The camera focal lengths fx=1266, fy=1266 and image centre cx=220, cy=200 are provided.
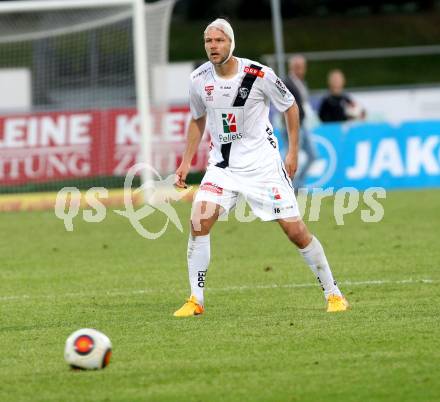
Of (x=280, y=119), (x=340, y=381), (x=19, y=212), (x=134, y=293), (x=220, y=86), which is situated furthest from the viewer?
(x=280, y=119)

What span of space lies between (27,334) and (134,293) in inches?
92.9

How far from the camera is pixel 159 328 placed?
31.1 ft

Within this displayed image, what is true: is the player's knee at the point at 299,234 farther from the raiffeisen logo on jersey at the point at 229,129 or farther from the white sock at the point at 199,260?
the raiffeisen logo on jersey at the point at 229,129

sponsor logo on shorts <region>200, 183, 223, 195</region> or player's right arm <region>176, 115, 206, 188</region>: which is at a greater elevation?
player's right arm <region>176, 115, 206, 188</region>

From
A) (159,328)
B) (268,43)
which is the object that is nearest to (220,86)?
(159,328)

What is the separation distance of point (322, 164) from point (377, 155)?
103 centimetres

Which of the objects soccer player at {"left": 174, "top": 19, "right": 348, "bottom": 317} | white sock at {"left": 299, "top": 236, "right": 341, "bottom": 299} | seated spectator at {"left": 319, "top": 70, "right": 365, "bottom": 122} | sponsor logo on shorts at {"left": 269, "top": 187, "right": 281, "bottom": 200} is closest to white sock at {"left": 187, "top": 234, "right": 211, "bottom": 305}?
soccer player at {"left": 174, "top": 19, "right": 348, "bottom": 317}

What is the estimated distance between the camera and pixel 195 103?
33.8 feet

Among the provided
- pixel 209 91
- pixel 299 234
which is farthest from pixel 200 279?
pixel 209 91

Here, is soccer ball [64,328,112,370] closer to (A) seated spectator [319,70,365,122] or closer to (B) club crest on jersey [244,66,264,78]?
(B) club crest on jersey [244,66,264,78]

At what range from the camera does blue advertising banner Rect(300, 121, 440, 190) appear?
23.1m

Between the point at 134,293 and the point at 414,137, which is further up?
the point at 414,137

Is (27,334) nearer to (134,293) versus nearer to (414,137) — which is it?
(134,293)

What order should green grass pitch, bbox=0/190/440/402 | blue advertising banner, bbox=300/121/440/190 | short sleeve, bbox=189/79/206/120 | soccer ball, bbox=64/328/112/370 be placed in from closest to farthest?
green grass pitch, bbox=0/190/440/402 → soccer ball, bbox=64/328/112/370 → short sleeve, bbox=189/79/206/120 → blue advertising banner, bbox=300/121/440/190
